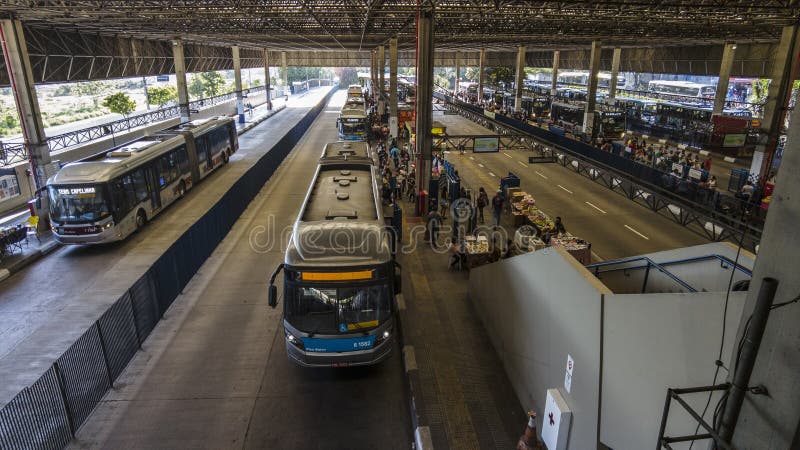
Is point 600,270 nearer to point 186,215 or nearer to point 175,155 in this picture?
point 186,215

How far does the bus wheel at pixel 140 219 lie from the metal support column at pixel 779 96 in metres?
30.0

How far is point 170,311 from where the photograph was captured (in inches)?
517

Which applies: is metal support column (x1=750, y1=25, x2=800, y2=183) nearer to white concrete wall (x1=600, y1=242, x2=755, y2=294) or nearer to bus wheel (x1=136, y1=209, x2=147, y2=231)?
white concrete wall (x1=600, y1=242, x2=755, y2=294)

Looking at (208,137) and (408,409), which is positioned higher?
(208,137)

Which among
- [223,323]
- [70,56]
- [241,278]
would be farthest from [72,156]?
[223,323]

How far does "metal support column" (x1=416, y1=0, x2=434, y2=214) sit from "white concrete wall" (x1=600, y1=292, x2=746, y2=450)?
53.0 feet

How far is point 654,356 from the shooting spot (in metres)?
5.45

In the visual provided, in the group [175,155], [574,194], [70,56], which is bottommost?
[574,194]

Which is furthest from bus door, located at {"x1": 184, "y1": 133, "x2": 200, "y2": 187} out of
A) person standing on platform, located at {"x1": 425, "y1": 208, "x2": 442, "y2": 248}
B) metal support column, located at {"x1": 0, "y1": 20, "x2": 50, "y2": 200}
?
person standing on platform, located at {"x1": 425, "y1": 208, "x2": 442, "y2": 248}

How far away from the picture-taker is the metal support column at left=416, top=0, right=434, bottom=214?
19.8 metres

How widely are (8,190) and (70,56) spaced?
13.1 meters

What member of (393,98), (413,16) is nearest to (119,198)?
(413,16)

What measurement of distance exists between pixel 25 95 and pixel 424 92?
696 inches

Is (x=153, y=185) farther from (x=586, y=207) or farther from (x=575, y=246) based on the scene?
(x=586, y=207)
